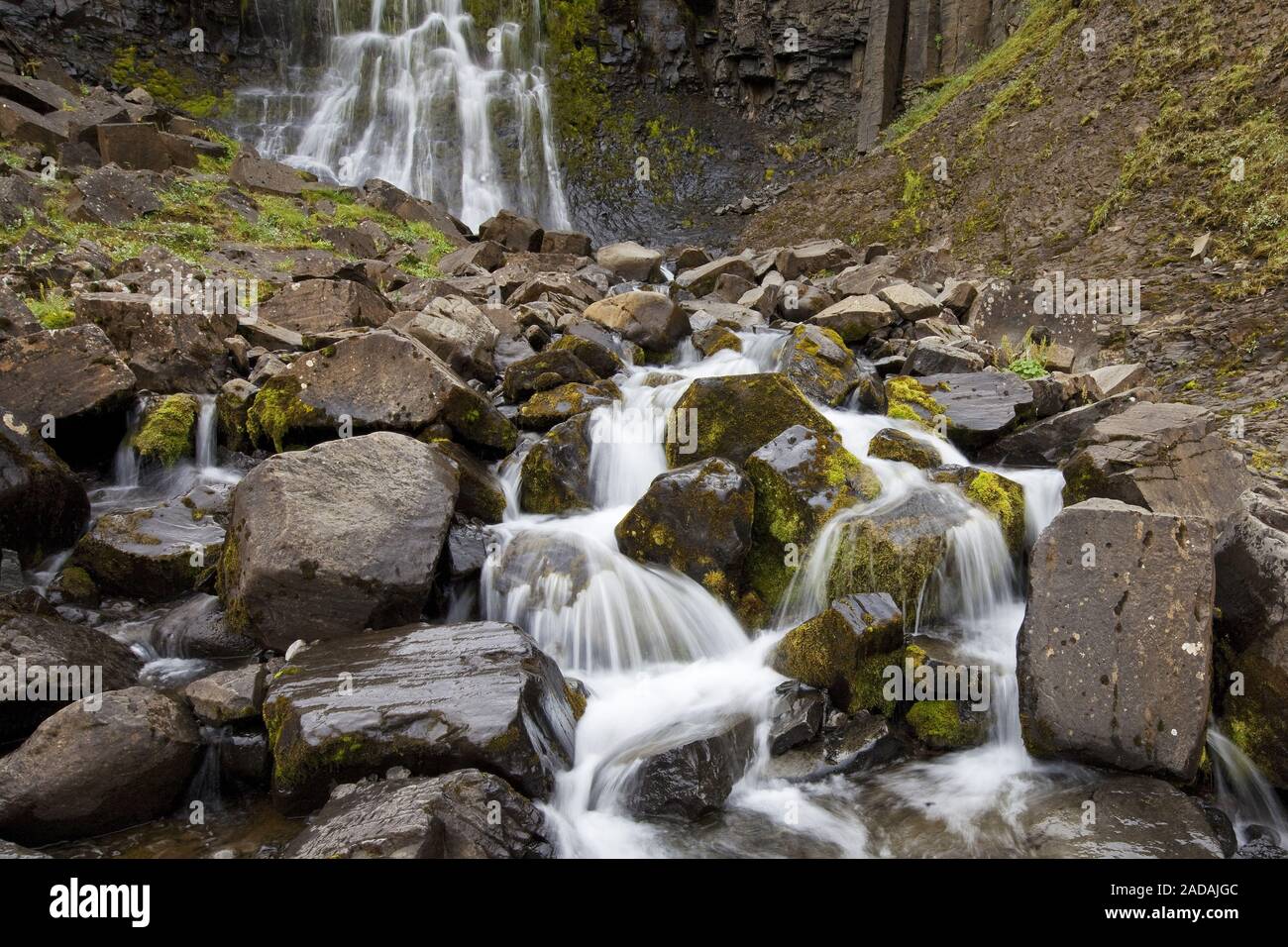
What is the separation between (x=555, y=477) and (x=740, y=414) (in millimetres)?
1757

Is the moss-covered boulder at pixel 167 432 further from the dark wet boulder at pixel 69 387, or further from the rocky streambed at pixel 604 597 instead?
the dark wet boulder at pixel 69 387

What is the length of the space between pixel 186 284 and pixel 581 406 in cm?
559

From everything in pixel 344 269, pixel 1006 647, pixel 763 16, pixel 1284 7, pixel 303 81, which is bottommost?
pixel 1006 647

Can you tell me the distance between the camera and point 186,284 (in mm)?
10062

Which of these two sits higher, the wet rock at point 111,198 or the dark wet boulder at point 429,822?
the wet rock at point 111,198

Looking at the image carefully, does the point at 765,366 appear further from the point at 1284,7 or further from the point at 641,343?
the point at 1284,7

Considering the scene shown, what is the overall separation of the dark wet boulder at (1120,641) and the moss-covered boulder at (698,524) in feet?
7.04

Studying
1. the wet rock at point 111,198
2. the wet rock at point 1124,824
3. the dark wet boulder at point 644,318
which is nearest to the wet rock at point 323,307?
the dark wet boulder at point 644,318

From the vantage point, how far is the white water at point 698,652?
14.7 feet

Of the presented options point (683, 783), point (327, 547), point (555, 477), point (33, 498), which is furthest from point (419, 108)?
point (683, 783)

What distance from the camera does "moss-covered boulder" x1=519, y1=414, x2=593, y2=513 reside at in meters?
7.29

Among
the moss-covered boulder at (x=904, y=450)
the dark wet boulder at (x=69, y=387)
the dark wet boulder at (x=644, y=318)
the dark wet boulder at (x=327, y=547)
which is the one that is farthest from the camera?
the dark wet boulder at (x=644, y=318)

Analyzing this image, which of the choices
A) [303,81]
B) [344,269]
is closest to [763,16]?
[303,81]

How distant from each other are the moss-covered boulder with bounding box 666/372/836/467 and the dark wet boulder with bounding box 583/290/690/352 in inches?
142
